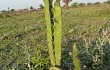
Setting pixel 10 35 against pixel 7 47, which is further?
pixel 10 35

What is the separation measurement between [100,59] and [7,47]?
478cm

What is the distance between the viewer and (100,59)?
8.31 m

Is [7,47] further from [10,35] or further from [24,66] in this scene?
[24,66]

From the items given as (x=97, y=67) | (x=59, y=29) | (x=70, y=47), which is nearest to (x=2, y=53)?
(x=70, y=47)

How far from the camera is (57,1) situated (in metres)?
6.23

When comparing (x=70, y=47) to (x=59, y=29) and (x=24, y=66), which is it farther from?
(x=59, y=29)

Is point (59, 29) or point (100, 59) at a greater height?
point (59, 29)

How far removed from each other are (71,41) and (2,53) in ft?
9.33

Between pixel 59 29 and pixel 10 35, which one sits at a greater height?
pixel 59 29

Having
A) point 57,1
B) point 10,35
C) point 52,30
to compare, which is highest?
point 57,1

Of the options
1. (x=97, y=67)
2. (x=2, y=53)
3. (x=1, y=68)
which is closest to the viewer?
(x=97, y=67)

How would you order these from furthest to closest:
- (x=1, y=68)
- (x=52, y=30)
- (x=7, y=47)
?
(x=7, y=47) → (x=1, y=68) → (x=52, y=30)

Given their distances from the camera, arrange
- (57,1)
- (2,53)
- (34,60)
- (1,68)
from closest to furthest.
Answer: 1. (57,1)
2. (34,60)
3. (1,68)
4. (2,53)

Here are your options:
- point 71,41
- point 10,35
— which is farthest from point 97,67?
point 10,35
